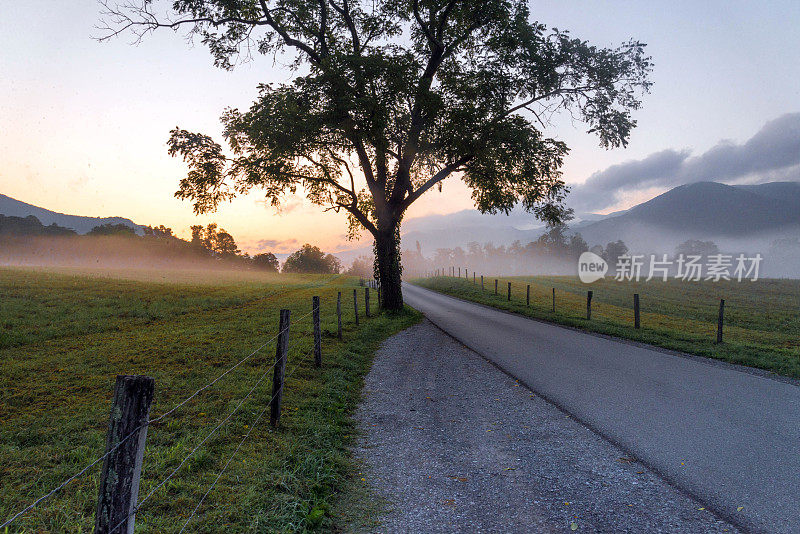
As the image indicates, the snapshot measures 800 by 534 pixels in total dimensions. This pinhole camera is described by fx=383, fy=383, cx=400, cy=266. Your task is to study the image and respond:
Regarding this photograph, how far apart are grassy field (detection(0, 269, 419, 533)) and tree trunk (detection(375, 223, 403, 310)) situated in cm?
451

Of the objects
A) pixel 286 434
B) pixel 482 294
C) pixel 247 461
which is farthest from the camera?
pixel 482 294

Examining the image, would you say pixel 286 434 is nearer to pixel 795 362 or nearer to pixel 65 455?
pixel 65 455

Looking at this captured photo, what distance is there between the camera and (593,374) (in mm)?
9016

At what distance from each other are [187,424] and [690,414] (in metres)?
8.41

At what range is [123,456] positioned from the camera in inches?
96.3

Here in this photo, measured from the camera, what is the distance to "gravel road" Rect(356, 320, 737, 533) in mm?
3854

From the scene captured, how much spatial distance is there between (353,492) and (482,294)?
29669 mm

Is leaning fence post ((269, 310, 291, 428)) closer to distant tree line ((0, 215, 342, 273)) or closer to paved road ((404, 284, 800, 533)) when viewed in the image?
paved road ((404, 284, 800, 533))

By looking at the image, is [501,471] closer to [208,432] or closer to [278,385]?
[278,385]

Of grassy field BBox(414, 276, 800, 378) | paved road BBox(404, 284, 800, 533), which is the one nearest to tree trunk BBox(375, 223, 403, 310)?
grassy field BBox(414, 276, 800, 378)

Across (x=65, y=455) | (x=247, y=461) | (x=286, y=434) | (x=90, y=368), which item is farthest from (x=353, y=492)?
(x=90, y=368)

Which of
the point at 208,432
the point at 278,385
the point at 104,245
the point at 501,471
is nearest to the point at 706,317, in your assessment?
the point at 501,471

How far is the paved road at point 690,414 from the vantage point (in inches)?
169

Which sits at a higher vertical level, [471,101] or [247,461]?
[471,101]
